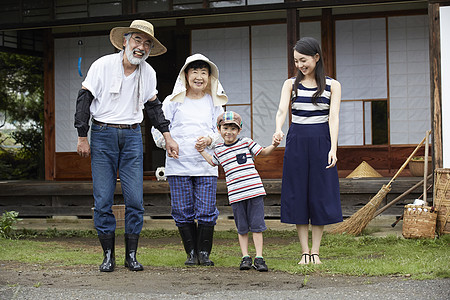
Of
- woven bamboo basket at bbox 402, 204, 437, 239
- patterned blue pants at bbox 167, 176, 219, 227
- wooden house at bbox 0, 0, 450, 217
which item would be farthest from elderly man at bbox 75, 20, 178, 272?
wooden house at bbox 0, 0, 450, 217

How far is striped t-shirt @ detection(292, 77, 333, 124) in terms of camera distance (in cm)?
512

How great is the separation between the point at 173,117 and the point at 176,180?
546 millimetres

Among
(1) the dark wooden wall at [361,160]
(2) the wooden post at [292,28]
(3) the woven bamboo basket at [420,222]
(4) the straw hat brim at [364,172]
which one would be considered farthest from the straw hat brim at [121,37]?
(1) the dark wooden wall at [361,160]

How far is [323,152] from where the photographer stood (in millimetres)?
5109

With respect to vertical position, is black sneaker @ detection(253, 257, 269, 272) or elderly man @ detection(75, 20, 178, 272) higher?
elderly man @ detection(75, 20, 178, 272)

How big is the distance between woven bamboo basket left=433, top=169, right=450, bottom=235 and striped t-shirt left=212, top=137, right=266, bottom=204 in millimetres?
2846

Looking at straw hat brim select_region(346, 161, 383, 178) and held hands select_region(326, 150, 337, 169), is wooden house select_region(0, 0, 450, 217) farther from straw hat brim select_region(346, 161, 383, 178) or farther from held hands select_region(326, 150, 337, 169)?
held hands select_region(326, 150, 337, 169)

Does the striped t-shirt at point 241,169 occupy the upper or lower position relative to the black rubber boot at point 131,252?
upper

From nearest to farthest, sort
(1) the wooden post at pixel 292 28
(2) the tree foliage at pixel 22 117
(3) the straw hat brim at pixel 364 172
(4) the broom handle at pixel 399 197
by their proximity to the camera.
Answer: (4) the broom handle at pixel 399 197 < (1) the wooden post at pixel 292 28 < (3) the straw hat brim at pixel 364 172 < (2) the tree foliage at pixel 22 117

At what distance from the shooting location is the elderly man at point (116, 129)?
505 centimetres

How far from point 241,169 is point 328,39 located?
239 inches

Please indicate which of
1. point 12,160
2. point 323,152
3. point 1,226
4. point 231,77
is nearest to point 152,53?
point 323,152

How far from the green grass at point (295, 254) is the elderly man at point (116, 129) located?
0.54 meters

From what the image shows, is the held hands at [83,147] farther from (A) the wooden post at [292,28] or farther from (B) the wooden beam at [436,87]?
(B) the wooden beam at [436,87]
